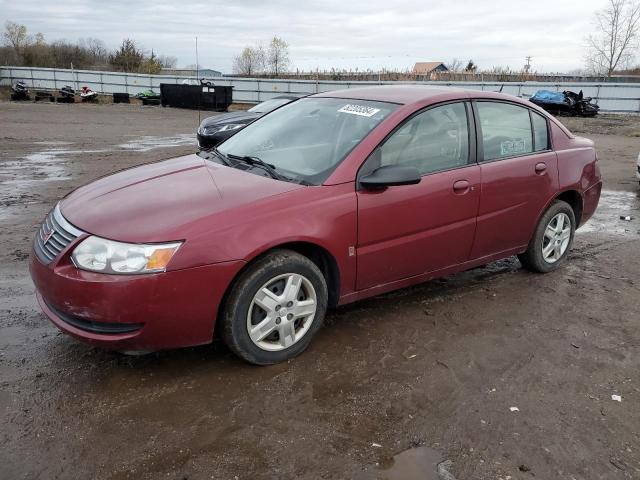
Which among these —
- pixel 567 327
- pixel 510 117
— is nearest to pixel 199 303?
pixel 567 327

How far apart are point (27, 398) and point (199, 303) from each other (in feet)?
3.43

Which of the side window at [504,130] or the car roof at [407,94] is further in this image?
the side window at [504,130]

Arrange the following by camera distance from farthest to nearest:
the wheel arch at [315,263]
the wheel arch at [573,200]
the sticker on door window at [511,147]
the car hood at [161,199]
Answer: the wheel arch at [573,200] → the sticker on door window at [511,147] → the wheel arch at [315,263] → the car hood at [161,199]

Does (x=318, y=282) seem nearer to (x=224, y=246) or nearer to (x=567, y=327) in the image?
(x=224, y=246)

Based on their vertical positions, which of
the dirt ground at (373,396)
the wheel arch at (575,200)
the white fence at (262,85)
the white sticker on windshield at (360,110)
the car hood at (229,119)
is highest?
the white fence at (262,85)

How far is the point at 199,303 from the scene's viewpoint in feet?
9.50

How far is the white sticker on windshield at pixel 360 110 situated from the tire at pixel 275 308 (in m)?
1.22

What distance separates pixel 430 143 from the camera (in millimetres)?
3846

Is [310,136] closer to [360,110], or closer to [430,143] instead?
[360,110]

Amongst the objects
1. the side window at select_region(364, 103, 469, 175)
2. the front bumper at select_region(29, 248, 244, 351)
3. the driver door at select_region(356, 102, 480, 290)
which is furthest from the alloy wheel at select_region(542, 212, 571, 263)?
the front bumper at select_region(29, 248, 244, 351)

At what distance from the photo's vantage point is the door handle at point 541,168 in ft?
14.7

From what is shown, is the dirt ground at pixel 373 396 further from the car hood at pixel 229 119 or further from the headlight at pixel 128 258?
the car hood at pixel 229 119

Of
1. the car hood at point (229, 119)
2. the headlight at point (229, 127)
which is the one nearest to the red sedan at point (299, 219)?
the headlight at point (229, 127)

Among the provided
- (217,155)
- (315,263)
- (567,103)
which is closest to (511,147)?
(315,263)
